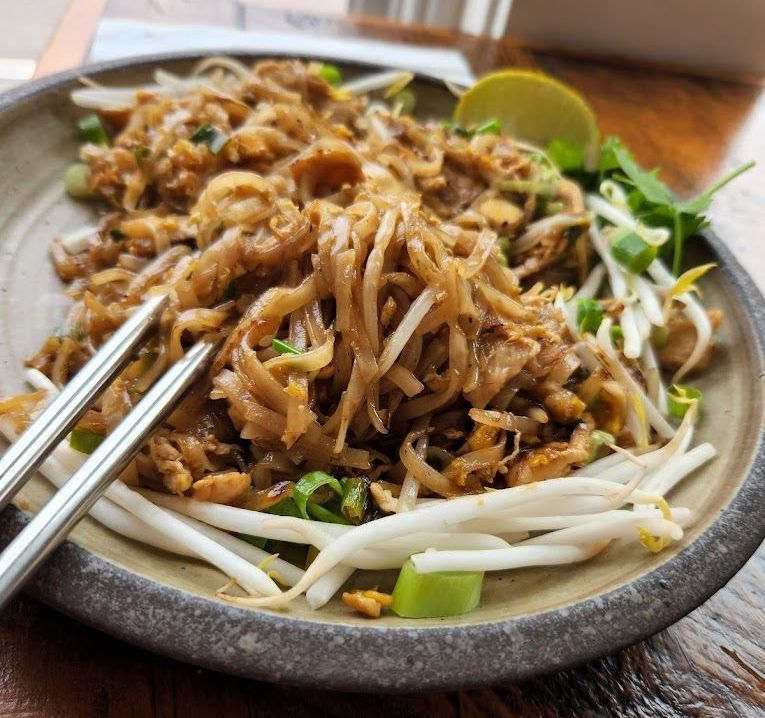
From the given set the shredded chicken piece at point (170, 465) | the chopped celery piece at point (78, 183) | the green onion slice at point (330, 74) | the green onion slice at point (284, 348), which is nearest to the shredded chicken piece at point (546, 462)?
the green onion slice at point (284, 348)

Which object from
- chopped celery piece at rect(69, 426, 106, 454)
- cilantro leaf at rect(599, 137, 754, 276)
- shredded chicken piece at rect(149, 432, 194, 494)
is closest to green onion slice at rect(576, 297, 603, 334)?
cilantro leaf at rect(599, 137, 754, 276)

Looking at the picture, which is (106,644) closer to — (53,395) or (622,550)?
(53,395)

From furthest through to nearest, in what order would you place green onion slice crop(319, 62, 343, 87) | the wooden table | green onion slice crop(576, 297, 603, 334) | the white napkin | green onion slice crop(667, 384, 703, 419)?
the white napkin < green onion slice crop(319, 62, 343, 87) < green onion slice crop(576, 297, 603, 334) < green onion slice crop(667, 384, 703, 419) < the wooden table

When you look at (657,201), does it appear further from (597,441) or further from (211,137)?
(211,137)

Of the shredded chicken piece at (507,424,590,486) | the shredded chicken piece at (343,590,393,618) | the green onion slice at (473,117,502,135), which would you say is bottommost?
the shredded chicken piece at (343,590,393,618)

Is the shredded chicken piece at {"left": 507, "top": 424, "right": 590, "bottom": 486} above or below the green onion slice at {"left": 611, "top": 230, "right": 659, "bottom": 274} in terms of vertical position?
below

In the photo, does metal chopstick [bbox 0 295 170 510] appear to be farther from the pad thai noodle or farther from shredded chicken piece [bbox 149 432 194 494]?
shredded chicken piece [bbox 149 432 194 494]

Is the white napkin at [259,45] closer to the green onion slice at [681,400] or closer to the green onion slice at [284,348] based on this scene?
the green onion slice at [681,400]
